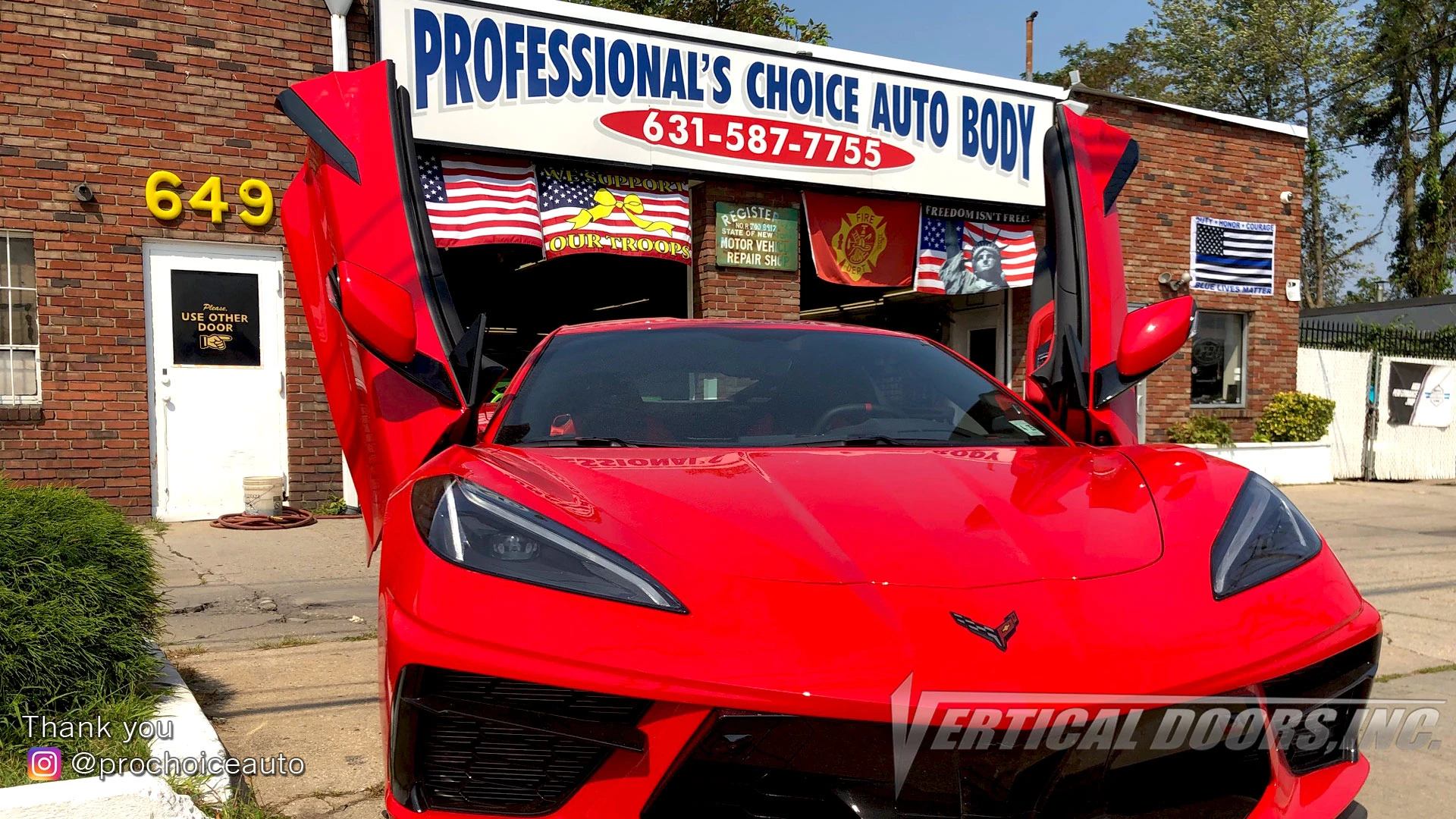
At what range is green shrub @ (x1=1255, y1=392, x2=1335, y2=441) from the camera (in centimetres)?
1325

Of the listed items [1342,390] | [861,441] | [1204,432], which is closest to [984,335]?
[1204,432]

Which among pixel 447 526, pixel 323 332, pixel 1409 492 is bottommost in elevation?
pixel 1409 492

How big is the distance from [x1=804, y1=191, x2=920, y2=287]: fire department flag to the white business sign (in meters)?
0.29

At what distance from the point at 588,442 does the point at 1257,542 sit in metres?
1.48

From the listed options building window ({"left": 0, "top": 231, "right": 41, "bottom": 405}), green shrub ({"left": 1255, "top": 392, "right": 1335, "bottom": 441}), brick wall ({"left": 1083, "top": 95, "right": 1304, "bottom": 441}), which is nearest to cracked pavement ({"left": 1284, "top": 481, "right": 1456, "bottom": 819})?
green shrub ({"left": 1255, "top": 392, "right": 1335, "bottom": 441})

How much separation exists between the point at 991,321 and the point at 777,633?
481 inches

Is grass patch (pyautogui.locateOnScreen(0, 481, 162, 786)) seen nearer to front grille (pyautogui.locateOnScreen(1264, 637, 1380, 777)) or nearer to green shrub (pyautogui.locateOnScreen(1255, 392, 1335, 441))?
front grille (pyautogui.locateOnScreen(1264, 637, 1380, 777))

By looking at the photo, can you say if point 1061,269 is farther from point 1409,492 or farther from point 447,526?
point 1409,492

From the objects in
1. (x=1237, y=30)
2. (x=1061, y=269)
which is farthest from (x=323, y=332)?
(x=1237, y=30)

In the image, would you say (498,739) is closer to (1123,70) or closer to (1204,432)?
(1204,432)

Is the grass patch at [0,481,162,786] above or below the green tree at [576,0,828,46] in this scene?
below

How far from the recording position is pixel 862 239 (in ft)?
36.7

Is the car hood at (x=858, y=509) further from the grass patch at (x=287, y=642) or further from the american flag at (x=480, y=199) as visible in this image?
the american flag at (x=480, y=199)

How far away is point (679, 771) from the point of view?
58.2 inches
